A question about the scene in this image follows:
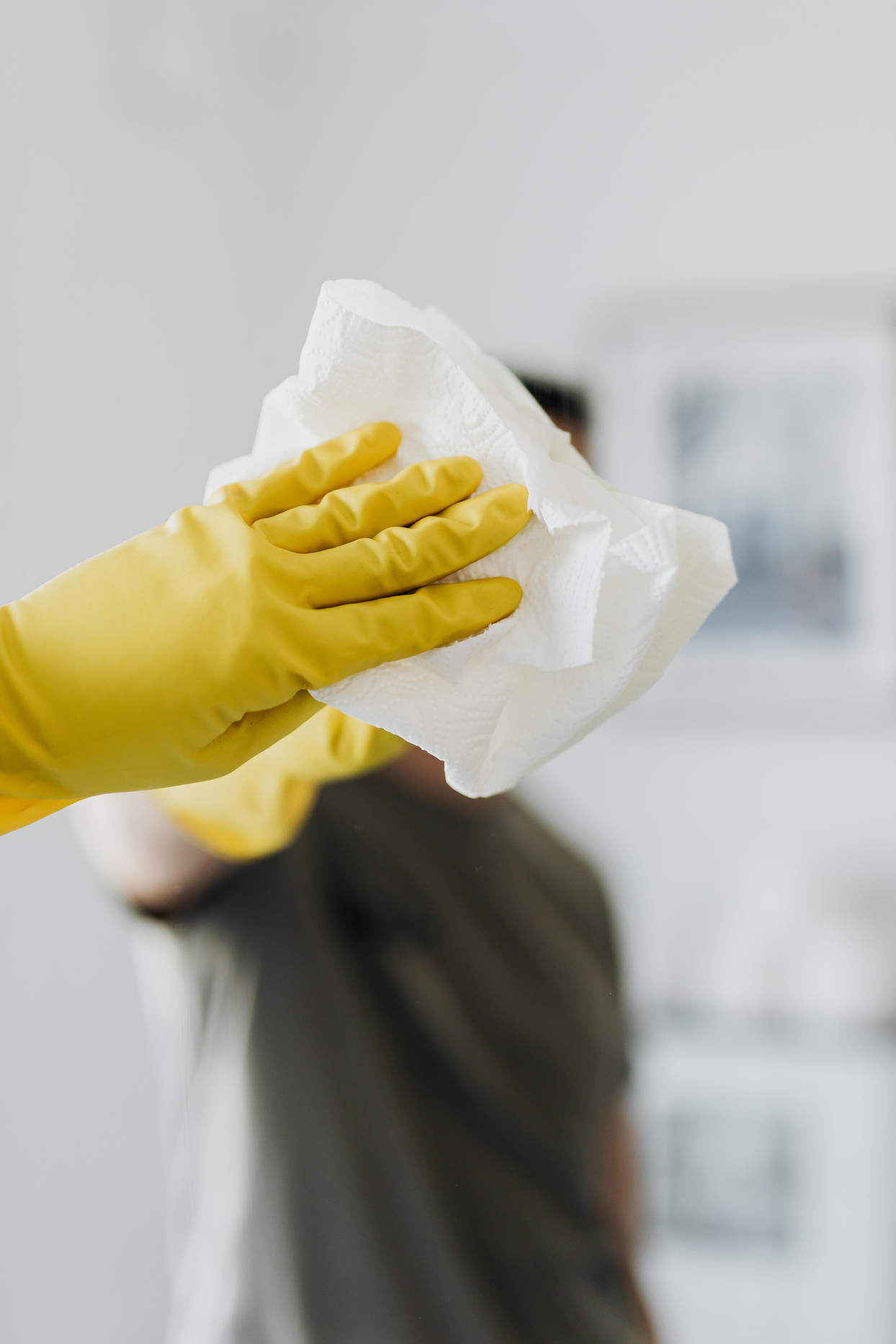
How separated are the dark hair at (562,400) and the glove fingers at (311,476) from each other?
29 cm

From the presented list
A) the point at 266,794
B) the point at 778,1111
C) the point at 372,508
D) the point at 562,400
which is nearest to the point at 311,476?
the point at 372,508

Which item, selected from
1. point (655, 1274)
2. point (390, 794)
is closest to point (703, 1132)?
point (655, 1274)

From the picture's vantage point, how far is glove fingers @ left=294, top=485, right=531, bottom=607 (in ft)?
0.86

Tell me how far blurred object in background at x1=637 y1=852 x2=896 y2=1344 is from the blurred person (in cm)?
11

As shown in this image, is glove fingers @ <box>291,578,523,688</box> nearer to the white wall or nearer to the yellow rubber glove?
the yellow rubber glove

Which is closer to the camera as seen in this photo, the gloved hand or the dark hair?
the gloved hand

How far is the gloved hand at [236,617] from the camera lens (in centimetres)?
24

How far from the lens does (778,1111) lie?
2.17 feet

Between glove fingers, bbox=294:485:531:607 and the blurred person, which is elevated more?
glove fingers, bbox=294:485:531:607

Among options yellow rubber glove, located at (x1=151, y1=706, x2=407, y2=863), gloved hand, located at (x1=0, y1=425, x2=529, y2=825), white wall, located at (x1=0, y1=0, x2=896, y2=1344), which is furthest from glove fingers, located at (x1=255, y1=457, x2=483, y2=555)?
white wall, located at (x1=0, y1=0, x2=896, y2=1344)

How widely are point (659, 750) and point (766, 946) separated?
0.20m

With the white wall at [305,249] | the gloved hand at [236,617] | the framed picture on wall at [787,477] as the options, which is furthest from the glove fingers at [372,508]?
the framed picture on wall at [787,477]

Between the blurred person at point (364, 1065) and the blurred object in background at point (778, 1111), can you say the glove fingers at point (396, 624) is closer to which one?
the blurred person at point (364, 1065)

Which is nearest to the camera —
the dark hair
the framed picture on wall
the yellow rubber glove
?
the yellow rubber glove
